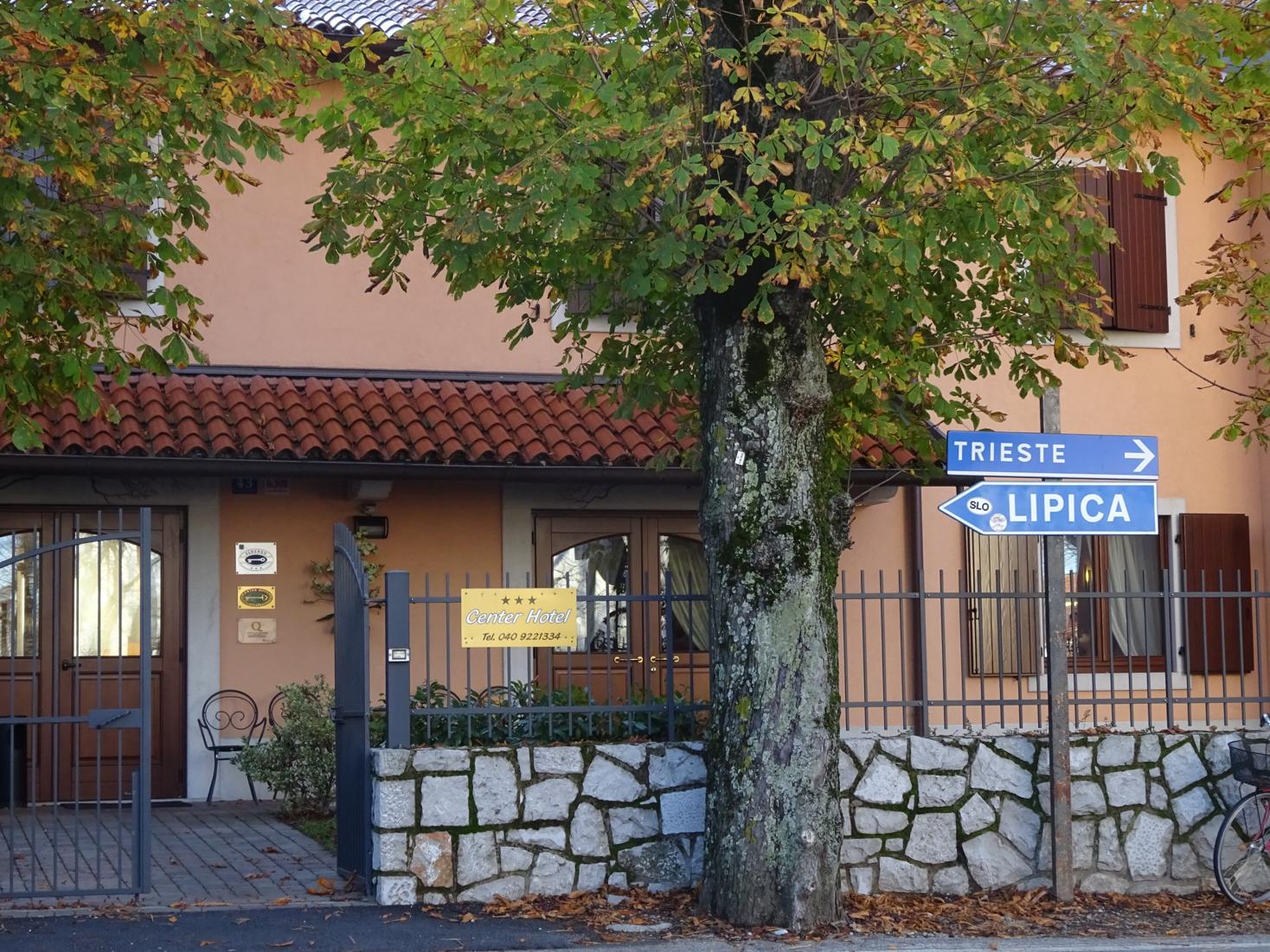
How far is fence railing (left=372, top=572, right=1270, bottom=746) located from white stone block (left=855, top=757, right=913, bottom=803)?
0.35 m

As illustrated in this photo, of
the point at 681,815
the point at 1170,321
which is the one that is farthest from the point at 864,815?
the point at 1170,321

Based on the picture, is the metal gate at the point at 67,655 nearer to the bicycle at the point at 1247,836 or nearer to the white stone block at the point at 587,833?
the white stone block at the point at 587,833

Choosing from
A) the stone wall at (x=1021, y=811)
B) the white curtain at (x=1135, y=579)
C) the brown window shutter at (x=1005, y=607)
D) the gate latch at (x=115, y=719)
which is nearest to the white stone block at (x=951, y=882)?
the stone wall at (x=1021, y=811)

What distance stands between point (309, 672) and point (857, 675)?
4.49m

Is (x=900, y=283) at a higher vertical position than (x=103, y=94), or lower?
lower

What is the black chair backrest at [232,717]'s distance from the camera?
39.8ft

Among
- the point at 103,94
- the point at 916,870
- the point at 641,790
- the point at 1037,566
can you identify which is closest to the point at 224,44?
the point at 103,94

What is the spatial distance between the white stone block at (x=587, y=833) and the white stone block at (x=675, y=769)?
350 millimetres

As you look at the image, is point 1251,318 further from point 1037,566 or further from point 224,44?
point 224,44

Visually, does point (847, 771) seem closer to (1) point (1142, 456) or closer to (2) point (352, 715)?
(1) point (1142, 456)

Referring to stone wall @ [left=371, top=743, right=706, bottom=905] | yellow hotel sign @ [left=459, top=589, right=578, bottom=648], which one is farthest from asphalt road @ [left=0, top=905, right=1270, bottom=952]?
yellow hotel sign @ [left=459, top=589, right=578, bottom=648]

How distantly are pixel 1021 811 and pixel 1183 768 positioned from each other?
3.29ft

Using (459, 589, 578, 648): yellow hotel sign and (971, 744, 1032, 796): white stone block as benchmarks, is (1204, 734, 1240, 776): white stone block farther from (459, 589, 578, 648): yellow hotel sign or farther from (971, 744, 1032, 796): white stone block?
(459, 589, 578, 648): yellow hotel sign

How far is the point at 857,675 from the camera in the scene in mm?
Result: 12922
